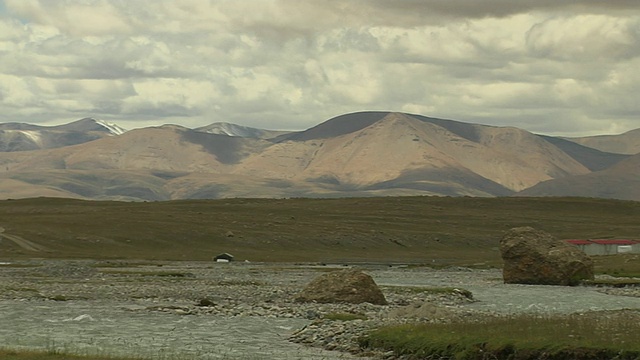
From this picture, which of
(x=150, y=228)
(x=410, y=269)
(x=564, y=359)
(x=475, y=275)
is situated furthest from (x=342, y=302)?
(x=150, y=228)

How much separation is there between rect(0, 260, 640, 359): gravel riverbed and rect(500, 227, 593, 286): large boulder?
8.07ft

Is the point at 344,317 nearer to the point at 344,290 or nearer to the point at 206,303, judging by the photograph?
the point at 344,290

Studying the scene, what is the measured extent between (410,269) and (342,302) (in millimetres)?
58739

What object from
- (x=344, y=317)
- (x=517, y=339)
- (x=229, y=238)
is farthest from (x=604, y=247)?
(x=517, y=339)

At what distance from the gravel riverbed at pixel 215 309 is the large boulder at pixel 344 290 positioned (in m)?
1.18

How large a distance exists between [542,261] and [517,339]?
57.1 metres

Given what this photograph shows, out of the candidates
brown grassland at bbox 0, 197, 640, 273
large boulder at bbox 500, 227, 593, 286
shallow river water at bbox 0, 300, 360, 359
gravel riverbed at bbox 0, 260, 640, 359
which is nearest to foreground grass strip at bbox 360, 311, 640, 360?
gravel riverbed at bbox 0, 260, 640, 359

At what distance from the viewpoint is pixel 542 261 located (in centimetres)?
9256

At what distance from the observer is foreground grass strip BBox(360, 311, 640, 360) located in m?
34.2

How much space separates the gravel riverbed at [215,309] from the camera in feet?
146

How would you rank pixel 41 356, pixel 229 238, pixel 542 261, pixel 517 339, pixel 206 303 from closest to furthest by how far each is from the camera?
pixel 41 356, pixel 517 339, pixel 206 303, pixel 542 261, pixel 229 238

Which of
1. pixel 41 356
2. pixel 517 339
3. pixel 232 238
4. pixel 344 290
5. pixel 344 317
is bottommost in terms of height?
pixel 232 238

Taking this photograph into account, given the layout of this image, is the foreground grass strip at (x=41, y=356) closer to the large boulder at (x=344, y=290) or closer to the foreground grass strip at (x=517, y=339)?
the foreground grass strip at (x=517, y=339)

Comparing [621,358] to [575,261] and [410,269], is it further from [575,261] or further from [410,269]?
[410,269]
